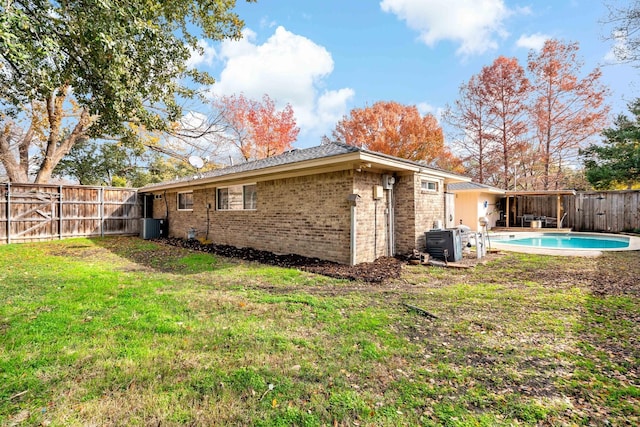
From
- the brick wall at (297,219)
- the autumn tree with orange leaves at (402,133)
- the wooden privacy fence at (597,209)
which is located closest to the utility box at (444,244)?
the brick wall at (297,219)

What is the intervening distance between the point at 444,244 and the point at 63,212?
15.9 m

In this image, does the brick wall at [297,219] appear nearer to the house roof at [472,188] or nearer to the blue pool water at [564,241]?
the blue pool water at [564,241]

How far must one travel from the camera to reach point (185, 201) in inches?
543

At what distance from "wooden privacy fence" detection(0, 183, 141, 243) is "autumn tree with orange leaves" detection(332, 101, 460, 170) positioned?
16.5 m

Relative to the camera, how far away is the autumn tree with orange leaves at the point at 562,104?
19.1 metres

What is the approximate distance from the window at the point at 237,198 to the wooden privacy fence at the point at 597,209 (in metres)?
17.6

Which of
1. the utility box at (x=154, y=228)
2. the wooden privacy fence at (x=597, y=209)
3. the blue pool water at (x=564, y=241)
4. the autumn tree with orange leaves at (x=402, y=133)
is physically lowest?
the blue pool water at (x=564, y=241)

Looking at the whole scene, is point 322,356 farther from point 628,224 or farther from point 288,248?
point 628,224

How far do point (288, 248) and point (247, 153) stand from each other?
56.1 ft

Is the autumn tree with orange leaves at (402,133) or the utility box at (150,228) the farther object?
the autumn tree with orange leaves at (402,133)

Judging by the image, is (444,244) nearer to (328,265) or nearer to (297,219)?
(328,265)

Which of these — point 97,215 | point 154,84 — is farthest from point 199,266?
point 97,215

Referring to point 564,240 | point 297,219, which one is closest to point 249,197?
point 297,219

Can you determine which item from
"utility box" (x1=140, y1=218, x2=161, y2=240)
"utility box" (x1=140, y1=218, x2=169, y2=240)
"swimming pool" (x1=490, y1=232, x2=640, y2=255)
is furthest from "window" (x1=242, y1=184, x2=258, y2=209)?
"swimming pool" (x1=490, y1=232, x2=640, y2=255)
